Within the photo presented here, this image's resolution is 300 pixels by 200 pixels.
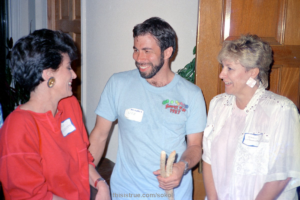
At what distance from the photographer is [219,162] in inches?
66.4

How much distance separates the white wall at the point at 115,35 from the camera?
104 inches

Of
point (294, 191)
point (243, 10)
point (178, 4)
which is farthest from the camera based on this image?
point (178, 4)

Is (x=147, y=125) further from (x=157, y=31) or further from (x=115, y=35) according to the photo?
(x=115, y=35)

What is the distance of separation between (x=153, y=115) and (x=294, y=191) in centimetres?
96

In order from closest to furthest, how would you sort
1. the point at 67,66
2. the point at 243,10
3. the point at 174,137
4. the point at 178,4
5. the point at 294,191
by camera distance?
the point at 67,66
the point at 294,191
the point at 174,137
the point at 243,10
the point at 178,4

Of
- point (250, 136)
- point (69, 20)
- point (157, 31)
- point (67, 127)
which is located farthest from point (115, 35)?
point (250, 136)

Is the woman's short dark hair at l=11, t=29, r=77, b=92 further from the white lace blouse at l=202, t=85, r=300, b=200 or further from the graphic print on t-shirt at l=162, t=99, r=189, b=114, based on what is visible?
the white lace blouse at l=202, t=85, r=300, b=200

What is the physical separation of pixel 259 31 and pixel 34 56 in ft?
5.23

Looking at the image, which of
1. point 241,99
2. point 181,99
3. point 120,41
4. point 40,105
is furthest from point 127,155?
point 120,41

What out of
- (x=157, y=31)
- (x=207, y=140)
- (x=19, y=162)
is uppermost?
(x=157, y=31)

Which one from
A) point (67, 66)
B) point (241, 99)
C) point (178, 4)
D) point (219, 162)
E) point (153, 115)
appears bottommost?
point (219, 162)

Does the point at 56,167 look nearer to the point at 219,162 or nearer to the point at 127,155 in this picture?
the point at 127,155

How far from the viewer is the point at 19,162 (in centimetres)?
108

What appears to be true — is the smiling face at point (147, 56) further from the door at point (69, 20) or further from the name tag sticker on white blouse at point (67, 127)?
the door at point (69, 20)
